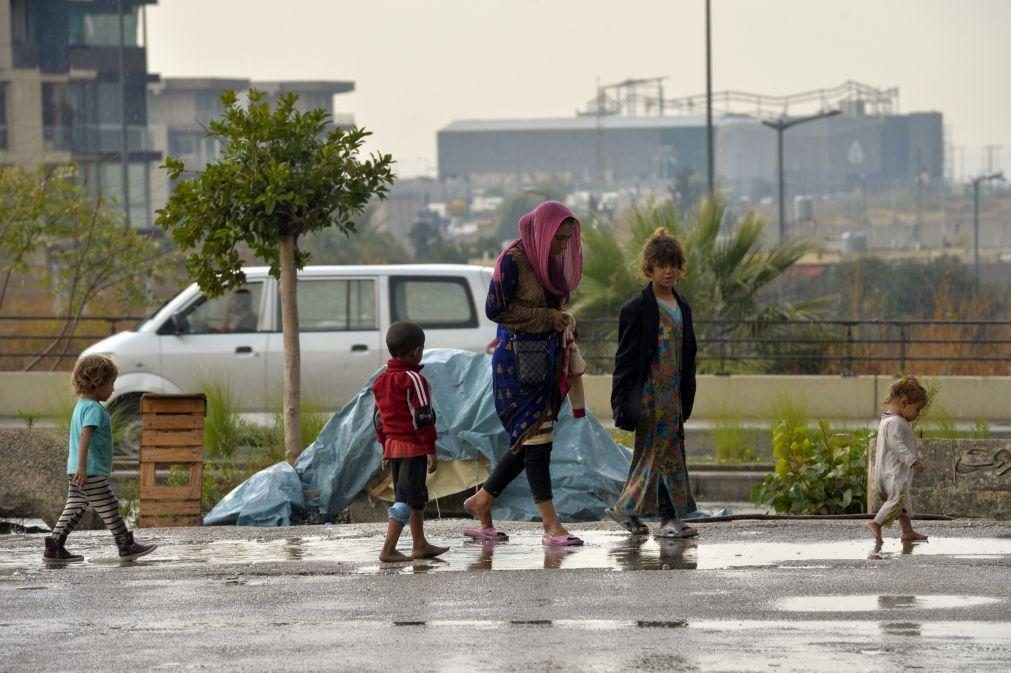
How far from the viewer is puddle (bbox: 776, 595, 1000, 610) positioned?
21.6 ft

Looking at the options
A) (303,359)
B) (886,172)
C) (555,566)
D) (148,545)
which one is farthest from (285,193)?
(886,172)

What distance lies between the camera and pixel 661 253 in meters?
8.16

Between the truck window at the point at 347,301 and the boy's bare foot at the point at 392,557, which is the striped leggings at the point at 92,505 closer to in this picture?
the boy's bare foot at the point at 392,557

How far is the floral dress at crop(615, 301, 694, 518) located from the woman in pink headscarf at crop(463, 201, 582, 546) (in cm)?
42

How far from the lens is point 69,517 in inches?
335

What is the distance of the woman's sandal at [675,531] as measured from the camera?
8406mm

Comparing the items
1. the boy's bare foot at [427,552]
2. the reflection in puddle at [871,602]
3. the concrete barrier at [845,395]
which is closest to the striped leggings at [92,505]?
the boy's bare foot at [427,552]

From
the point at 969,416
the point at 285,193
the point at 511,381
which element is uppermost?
the point at 285,193

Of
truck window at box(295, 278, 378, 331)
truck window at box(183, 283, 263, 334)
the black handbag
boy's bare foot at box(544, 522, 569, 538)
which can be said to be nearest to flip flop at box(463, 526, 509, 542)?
boy's bare foot at box(544, 522, 569, 538)

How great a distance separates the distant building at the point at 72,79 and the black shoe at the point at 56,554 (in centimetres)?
5577

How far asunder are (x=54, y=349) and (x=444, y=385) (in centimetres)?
1351

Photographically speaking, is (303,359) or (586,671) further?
(303,359)

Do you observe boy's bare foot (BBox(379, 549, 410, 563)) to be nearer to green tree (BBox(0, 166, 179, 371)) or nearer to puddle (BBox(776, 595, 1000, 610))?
puddle (BBox(776, 595, 1000, 610))

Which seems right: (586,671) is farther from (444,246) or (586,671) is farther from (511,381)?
(444,246)
